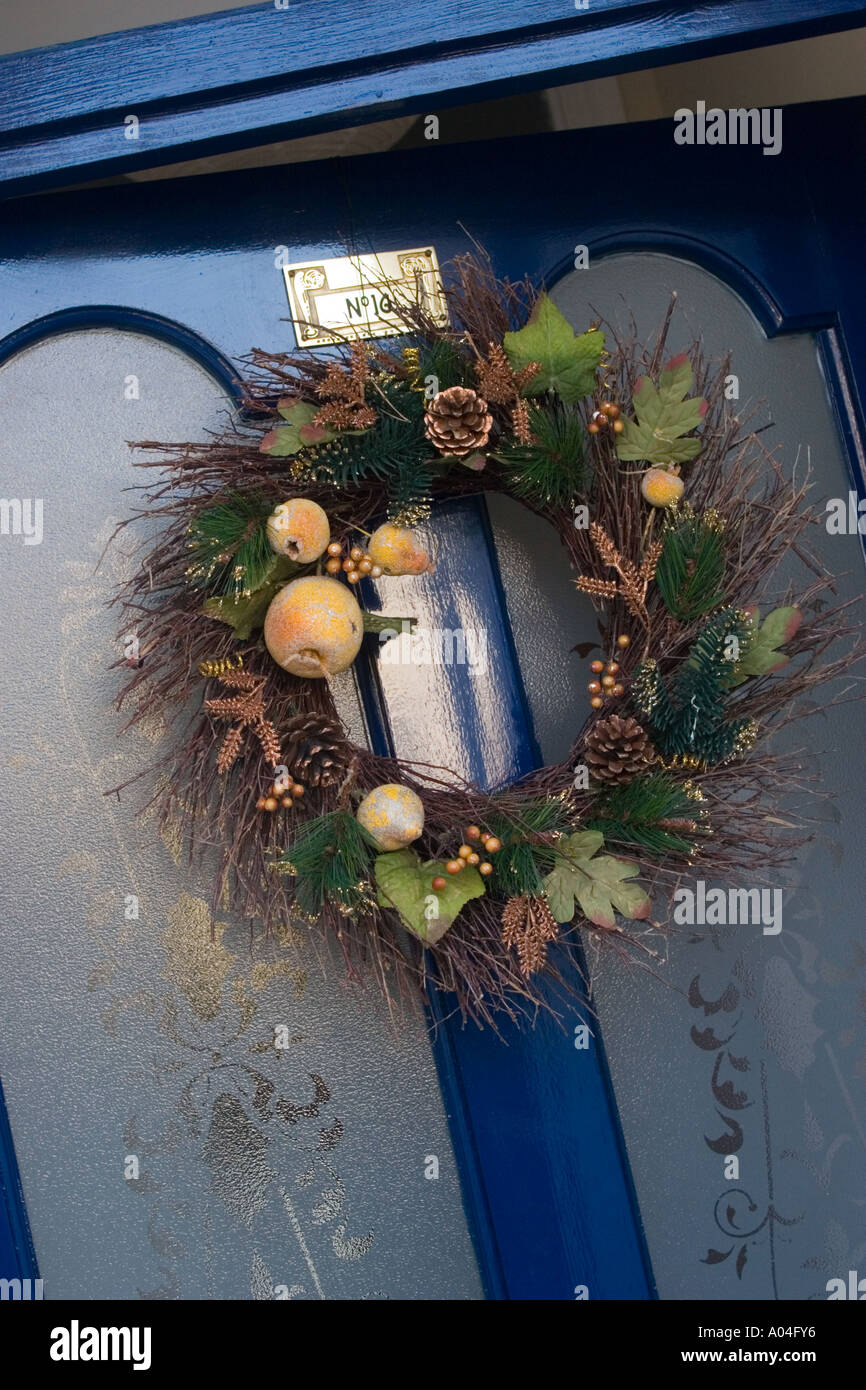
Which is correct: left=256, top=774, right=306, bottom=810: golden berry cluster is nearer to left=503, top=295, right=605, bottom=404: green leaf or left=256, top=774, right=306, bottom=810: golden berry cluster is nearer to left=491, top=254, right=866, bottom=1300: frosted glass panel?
left=491, top=254, right=866, bottom=1300: frosted glass panel

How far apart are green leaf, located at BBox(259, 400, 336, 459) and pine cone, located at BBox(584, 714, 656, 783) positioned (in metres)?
0.41

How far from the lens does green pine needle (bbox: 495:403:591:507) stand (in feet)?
3.98

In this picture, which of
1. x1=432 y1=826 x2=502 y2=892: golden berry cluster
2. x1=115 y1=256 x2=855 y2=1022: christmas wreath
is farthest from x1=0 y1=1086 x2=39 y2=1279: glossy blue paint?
x1=432 y1=826 x2=502 y2=892: golden berry cluster

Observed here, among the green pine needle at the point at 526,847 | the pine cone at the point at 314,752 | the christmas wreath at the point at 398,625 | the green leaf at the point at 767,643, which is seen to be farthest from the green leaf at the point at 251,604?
the green leaf at the point at 767,643

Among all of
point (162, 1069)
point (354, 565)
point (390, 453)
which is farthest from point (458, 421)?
point (162, 1069)

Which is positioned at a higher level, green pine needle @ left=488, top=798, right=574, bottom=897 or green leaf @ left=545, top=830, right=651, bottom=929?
green pine needle @ left=488, top=798, right=574, bottom=897

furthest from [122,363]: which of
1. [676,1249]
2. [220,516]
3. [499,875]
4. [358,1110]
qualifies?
[676,1249]

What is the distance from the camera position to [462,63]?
1217 millimetres

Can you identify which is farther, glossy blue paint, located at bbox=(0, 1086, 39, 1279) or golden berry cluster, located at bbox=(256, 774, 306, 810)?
glossy blue paint, located at bbox=(0, 1086, 39, 1279)

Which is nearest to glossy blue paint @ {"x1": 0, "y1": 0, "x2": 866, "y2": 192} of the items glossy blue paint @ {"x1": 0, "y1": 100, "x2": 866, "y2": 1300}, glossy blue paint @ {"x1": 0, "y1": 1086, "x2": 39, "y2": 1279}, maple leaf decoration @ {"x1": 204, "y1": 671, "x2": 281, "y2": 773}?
glossy blue paint @ {"x1": 0, "y1": 100, "x2": 866, "y2": 1300}

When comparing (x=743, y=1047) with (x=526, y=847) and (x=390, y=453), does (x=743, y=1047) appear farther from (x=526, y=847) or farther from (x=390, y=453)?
(x=390, y=453)

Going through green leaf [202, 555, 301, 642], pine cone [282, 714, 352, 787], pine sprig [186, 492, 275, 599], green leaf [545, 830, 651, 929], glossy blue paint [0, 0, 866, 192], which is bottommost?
green leaf [545, 830, 651, 929]

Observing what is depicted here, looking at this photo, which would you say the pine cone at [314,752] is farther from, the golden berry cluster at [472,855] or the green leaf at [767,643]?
the green leaf at [767,643]
